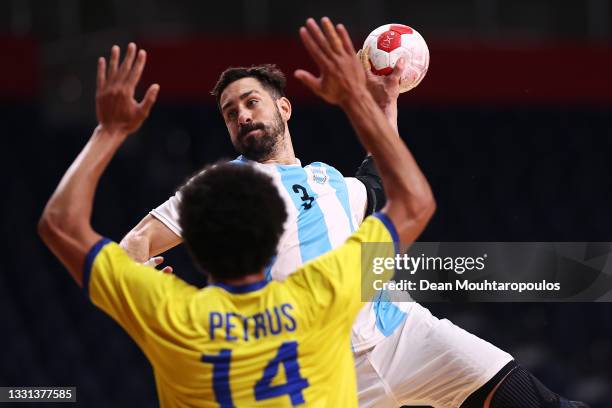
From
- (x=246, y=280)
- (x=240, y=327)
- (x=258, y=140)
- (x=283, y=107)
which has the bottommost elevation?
(x=240, y=327)

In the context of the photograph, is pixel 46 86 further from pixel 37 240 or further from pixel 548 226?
pixel 548 226

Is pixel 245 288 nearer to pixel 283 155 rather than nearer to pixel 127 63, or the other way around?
pixel 127 63

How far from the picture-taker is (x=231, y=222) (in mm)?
2486

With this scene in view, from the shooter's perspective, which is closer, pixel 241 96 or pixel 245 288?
pixel 245 288

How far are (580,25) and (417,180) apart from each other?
27.2ft

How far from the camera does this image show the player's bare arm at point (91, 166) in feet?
8.42

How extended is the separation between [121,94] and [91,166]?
0.20 metres

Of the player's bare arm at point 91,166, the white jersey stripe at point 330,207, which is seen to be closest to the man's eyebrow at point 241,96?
the white jersey stripe at point 330,207

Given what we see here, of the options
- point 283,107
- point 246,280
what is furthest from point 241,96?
point 246,280

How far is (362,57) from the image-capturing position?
452cm

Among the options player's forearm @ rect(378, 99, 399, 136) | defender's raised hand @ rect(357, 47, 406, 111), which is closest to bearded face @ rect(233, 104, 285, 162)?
player's forearm @ rect(378, 99, 399, 136)

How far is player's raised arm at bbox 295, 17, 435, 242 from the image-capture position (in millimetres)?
2586

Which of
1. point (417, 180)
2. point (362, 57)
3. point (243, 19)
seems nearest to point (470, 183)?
point (243, 19)

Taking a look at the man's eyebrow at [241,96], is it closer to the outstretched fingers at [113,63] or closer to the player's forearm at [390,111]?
the player's forearm at [390,111]
